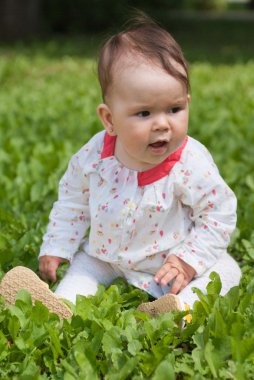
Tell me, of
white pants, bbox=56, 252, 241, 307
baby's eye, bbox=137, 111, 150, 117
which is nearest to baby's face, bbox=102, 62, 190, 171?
baby's eye, bbox=137, 111, 150, 117

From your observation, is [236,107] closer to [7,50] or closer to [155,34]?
[155,34]

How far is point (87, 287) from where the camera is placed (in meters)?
3.13

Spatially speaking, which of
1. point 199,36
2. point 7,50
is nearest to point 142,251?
point 7,50

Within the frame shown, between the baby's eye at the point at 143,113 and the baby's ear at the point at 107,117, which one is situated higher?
the baby's eye at the point at 143,113

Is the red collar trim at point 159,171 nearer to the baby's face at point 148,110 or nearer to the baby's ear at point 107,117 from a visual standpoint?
the baby's face at point 148,110

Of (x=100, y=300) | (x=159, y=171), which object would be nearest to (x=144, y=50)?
(x=159, y=171)

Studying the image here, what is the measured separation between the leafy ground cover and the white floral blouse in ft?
0.47

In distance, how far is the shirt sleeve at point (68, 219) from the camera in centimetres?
325

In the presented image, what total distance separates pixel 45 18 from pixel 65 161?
12.0 m

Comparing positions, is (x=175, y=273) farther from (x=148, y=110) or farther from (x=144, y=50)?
(x=144, y=50)

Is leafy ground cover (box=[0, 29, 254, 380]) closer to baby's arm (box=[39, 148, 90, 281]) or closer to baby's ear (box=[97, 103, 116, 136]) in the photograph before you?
baby's arm (box=[39, 148, 90, 281])

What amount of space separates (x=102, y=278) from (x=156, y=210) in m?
0.44

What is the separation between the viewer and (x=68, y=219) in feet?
10.8

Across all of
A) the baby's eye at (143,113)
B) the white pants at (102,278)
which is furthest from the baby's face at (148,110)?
the white pants at (102,278)
